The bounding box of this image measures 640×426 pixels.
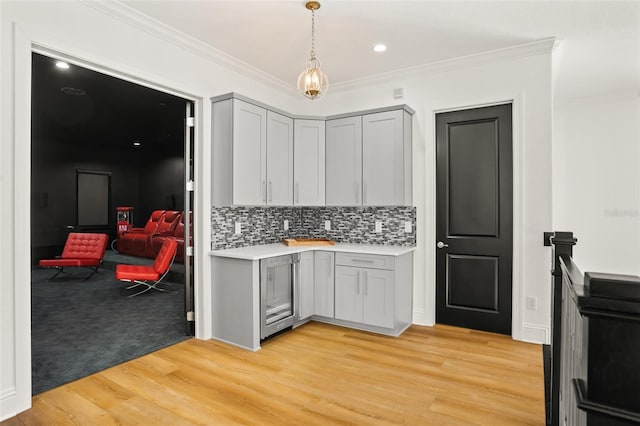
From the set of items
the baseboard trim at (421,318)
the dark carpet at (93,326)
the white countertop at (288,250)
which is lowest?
the dark carpet at (93,326)

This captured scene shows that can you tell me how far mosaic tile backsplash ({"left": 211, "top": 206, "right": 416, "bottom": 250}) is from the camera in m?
3.91

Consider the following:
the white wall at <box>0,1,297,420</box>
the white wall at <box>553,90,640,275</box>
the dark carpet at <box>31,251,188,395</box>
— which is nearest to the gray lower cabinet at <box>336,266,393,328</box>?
the dark carpet at <box>31,251,188,395</box>

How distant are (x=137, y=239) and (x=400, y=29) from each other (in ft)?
24.5

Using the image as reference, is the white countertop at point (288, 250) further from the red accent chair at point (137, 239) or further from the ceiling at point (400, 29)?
the red accent chair at point (137, 239)

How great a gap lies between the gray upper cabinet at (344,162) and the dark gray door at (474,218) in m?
0.87

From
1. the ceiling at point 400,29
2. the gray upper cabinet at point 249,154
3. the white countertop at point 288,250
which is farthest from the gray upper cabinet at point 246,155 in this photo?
the ceiling at point 400,29

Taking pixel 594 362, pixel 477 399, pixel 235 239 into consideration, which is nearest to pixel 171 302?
pixel 235 239

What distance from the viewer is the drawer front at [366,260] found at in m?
3.65

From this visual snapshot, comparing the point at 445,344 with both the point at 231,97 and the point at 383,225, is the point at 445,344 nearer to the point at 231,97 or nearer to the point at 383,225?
the point at 383,225

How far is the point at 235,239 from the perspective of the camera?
3.99 metres

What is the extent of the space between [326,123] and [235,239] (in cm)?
171

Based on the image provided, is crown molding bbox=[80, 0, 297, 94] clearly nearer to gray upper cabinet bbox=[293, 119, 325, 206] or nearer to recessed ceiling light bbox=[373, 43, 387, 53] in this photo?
gray upper cabinet bbox=[293, 119, 325, 206]

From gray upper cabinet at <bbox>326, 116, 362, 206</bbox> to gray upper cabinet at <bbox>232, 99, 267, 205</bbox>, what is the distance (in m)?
0.82
